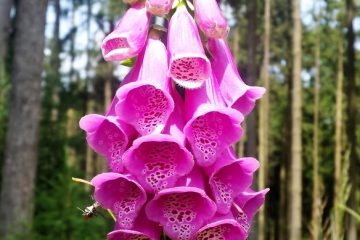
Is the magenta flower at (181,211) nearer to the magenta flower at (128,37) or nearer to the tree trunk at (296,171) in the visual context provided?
the magenta flower at (128,37)

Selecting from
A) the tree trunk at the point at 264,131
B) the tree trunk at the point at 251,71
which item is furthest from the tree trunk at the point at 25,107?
the tree trunk at the point at 264,131

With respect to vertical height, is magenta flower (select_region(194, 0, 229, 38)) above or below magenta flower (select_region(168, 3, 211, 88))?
above

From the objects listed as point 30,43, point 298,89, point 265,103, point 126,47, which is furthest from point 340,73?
point 126,47

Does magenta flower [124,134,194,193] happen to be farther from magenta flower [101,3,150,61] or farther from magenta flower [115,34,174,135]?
magenta flower [101,3,150,61]

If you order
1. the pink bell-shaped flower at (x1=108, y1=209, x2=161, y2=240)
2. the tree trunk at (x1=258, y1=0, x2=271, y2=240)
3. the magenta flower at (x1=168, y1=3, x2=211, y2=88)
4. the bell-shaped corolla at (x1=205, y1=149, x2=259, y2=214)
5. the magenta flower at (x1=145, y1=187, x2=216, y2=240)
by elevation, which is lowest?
the tree trunk at (x1=258, y1=0, x2=271, y2=240)

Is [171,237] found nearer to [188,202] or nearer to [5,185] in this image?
[188,202]

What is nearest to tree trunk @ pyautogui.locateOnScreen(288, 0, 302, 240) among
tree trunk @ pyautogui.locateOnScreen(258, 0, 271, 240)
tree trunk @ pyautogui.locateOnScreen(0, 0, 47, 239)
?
tree trunk @ pyautogui.locateOnScreen(258, 0, 271, 240)
